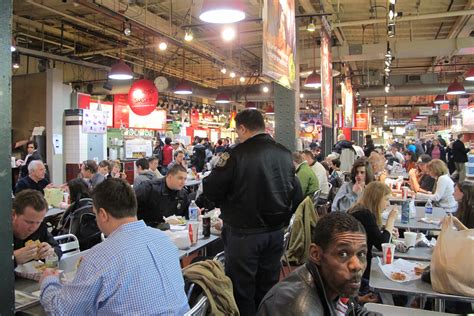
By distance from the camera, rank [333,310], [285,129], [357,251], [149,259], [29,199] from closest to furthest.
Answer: [333,310]
[357,251]
[149,259]
[29,199]
[285,129]

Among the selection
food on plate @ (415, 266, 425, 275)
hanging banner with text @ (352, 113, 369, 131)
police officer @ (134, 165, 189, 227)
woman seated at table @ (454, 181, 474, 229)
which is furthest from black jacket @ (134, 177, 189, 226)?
hanging banner with text @ (352, 113, 369, 131)

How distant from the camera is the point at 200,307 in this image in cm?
230

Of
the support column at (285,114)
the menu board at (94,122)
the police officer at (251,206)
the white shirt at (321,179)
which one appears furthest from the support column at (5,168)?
the menu board at (94,122)

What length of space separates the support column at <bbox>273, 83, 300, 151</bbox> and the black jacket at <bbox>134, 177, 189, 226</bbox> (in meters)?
3.52

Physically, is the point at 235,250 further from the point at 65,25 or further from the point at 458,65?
the point at 458,65

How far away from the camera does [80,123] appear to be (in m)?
13.1

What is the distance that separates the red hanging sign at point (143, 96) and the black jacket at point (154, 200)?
526 cm

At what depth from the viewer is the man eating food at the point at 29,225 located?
10.4 feet

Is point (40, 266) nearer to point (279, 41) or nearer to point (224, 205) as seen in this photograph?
point (224, 205)

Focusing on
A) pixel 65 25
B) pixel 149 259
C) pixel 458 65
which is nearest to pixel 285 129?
pixel 149 259

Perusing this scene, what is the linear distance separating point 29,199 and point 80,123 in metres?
10.3

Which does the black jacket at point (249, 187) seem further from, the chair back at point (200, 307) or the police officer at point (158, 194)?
the police officer at point (158, 194)

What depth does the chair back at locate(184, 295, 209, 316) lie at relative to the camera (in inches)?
87.3

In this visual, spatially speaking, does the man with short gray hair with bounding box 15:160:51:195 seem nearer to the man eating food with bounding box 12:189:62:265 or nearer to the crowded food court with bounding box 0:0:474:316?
the crowded food court with bounding box 0:0:474:316
